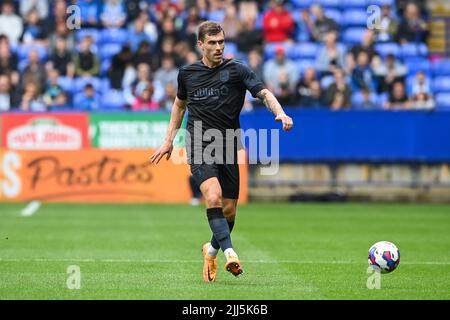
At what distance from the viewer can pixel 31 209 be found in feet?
68.5

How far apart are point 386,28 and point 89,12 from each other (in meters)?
7.26

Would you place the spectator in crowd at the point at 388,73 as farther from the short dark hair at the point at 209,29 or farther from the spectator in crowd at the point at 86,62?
the short dark hair at the point at 209,29

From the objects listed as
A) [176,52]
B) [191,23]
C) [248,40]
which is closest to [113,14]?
[191,23]

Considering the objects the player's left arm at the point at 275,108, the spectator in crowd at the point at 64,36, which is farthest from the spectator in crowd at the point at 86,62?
the player's left arm at the point at 275,108

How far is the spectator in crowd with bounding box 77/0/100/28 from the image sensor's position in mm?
25438

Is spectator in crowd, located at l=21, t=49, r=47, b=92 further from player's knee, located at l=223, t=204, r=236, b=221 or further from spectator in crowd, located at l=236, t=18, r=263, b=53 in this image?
player's knee, located at l=223, t=204, r=236, b=221

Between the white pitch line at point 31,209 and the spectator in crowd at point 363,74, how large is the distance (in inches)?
305

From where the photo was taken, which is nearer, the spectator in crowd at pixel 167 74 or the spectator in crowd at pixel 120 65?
the spectator in crowd at pixel 167 74

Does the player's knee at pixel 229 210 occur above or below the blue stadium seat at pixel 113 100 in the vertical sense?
below

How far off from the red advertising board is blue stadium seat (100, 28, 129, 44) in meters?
3.54

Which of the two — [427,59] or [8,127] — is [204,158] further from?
[427,59]

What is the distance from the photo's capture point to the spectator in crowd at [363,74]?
2442cm
